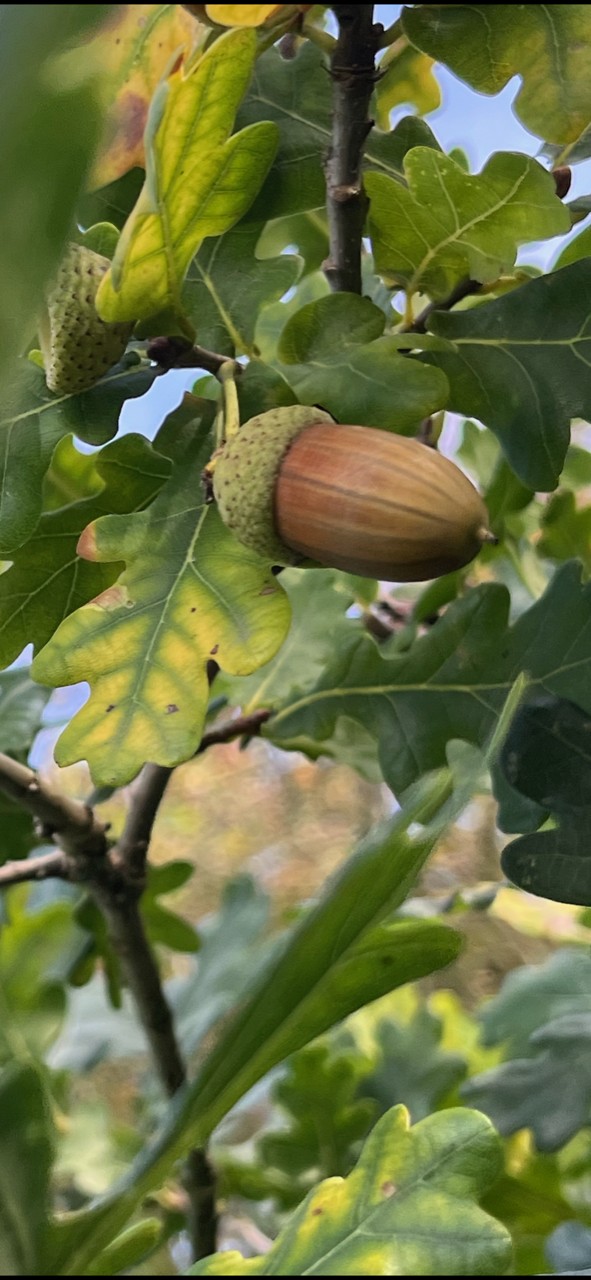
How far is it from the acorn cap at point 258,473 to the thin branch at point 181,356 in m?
0.05

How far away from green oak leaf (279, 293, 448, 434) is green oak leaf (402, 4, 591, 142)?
10cm

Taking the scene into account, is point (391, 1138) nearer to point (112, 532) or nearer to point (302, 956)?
point (302, 956)

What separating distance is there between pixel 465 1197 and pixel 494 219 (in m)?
0.41

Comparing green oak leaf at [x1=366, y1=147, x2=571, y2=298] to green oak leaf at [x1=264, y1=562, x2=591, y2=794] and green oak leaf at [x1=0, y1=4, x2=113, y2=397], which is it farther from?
green oak leaf at [x1=0, y1=4, x2=113, y2=397]

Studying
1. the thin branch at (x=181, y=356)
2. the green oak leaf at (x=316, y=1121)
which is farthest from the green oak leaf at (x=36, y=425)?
the green oak leaf at (x=316, y=1121)

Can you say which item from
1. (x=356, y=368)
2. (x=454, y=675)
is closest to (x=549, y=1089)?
(x=454, y=675)

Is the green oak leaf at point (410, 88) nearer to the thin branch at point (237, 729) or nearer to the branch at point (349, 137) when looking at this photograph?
the branch at point (349, 137)

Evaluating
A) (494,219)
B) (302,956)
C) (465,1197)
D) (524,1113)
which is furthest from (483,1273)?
(494,219)

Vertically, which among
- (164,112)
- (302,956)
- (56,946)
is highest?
(164,112)

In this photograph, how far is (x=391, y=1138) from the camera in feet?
1.42

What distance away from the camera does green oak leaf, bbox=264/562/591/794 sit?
54 cm

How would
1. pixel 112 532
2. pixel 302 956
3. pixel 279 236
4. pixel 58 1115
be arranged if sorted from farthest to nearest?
pixel 58 1115 → pixel 279 236 → pixel 112 532 → pixel 302 956

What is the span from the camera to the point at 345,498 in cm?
40

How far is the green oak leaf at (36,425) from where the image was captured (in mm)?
→ 473
